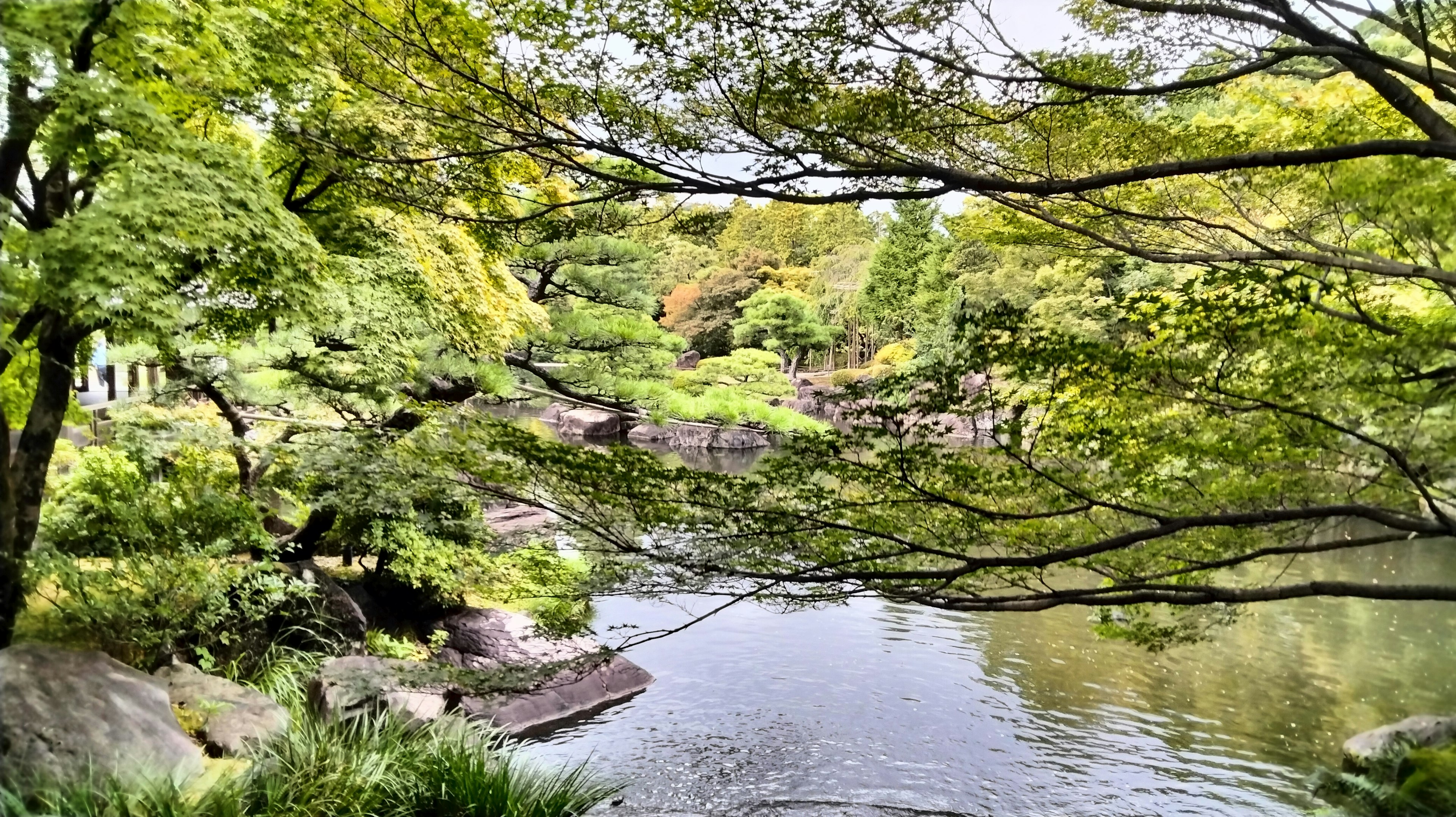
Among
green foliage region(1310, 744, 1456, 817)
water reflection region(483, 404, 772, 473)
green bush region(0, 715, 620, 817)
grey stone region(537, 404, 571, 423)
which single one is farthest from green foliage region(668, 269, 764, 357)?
green bush region(0, 715, 620, 817)

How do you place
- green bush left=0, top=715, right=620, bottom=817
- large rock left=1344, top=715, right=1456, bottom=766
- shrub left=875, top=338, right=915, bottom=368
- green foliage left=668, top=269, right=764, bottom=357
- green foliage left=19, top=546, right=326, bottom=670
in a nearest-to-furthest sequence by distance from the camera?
green bush left=0, top=715, right=620, bottom=817 < green foliage left=19, top=546, right=326, bottom=670 < large rock left=1344, top=715, right=1456, bottom=766 < shrub left=875, top=338, right=915, bottom=368 < green foliage left=668, top=269, right=764, bottom=357

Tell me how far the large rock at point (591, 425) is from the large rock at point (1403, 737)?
14518mm

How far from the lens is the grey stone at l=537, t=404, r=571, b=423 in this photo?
20016 mm

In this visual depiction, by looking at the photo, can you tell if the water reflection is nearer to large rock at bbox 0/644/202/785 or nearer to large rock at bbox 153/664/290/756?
large rock at bbox 153/664/290/756

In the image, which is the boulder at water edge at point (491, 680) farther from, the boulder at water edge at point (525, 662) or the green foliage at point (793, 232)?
the green foliage at point (793, 232)

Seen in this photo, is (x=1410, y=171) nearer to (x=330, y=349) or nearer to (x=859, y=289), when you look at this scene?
(x=330, y=349)

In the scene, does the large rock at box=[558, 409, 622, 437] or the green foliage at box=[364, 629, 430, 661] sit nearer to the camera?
the green foliage at box=[364, 629, 430, 661]

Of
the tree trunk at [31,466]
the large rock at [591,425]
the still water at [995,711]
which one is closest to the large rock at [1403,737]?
the still water at [995,711]

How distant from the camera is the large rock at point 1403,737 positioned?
4.83 m

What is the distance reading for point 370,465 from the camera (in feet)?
11.9

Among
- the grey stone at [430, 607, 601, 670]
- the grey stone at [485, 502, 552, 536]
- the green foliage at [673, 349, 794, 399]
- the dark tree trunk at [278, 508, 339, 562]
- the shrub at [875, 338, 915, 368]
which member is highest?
the shrub at [875, 338, 915, 368]

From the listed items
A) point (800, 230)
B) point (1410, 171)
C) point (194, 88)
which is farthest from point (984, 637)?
point (800, 230)

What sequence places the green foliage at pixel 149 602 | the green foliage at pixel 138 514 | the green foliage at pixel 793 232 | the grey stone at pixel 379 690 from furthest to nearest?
the green foliage at pixel 793 232 → the green foliage at pixel 138 514 → the green foliage at pixel 149 602 → the grey stone at pixel 379 690

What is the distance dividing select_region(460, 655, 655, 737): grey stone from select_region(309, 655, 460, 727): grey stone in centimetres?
25
